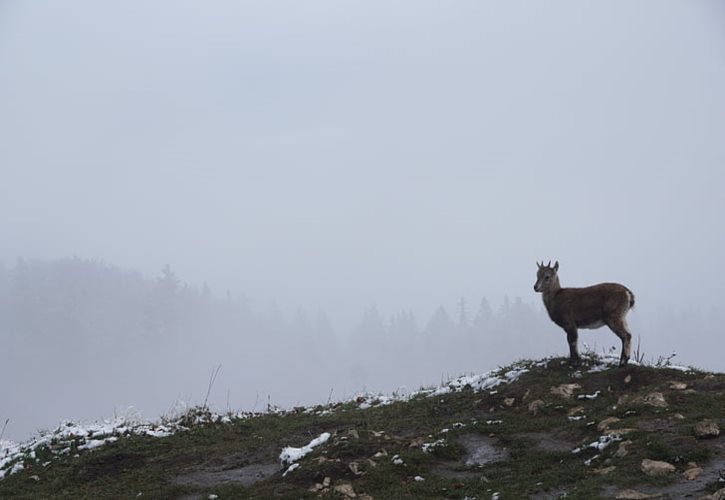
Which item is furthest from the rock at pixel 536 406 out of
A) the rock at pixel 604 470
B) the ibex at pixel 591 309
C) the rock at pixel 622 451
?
the rock at pixel 604 470

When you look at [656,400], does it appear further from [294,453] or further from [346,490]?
[294,453]

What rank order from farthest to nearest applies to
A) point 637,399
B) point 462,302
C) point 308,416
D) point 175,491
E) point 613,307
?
1. point 462,302
2. point 308,416
3. point 613,307
4. point 637,399
5. point 175,491

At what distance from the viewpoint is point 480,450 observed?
11.5 meters

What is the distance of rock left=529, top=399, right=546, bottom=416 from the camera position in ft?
43.0

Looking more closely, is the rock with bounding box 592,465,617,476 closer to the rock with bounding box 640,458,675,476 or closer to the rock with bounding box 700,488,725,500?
the rock with bounding box 640,458,675,476

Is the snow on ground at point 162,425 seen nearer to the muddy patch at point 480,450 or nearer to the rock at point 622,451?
the muddy patch at point 480,450

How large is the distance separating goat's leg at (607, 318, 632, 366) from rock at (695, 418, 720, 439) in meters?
4.91

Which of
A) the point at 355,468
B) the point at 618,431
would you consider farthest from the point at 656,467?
the point at 355,468

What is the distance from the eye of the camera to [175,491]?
10547 millimetres

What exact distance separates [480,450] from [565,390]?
3.47 metres

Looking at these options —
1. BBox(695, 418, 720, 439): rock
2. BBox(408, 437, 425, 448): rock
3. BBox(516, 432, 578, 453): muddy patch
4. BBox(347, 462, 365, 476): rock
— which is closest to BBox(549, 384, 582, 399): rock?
BBox(516, 432, 578, 453): muddy patch

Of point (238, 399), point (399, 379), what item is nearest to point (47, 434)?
point (238, 399)

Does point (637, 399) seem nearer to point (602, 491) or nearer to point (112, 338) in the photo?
point (602, 491)

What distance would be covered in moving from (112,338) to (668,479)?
471 feet
